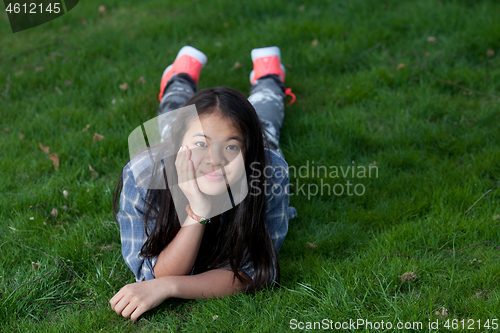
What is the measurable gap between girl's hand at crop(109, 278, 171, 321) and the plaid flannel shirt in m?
0.15

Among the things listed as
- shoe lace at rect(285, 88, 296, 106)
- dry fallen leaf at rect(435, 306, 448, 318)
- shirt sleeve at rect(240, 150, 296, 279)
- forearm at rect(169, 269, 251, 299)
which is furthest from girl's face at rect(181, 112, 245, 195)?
shoe lace at rect(285, 88, 296, 106)

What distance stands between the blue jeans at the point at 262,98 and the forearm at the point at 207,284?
3.77ft

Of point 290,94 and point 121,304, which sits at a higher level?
point 290,94

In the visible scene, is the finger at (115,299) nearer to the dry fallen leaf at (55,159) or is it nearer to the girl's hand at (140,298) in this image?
the girl's hand at (140,298)

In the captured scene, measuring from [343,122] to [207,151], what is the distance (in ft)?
6.04

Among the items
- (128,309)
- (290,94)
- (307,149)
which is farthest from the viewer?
(290,94)

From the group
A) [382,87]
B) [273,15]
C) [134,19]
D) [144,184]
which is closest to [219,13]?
[273,15]

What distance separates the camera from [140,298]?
2.24 metres

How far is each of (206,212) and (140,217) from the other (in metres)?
0.44

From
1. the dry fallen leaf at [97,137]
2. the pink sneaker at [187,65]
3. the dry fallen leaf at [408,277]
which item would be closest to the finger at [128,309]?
the dry fallen leaf at [408,277]

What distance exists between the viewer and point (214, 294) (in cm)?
235

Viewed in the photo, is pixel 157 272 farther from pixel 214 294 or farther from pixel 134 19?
pixel 134 19

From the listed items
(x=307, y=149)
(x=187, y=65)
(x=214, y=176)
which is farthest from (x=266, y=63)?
(x=214, y=176)

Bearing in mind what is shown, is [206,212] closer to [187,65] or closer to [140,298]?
[140,298]
